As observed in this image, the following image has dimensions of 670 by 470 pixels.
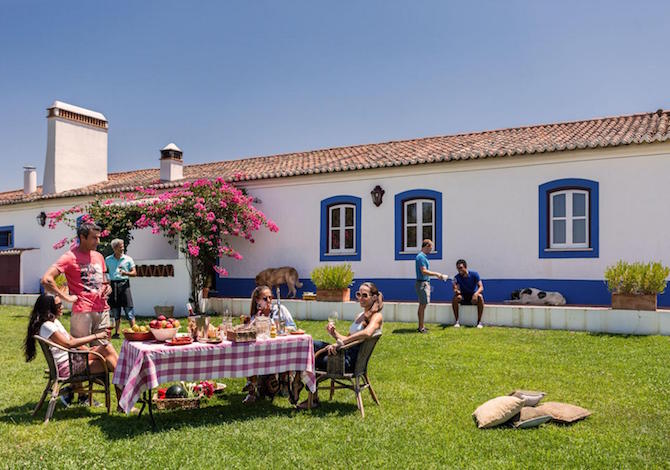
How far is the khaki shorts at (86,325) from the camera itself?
6.40m

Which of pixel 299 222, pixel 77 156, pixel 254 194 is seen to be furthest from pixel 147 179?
pixel 299 222

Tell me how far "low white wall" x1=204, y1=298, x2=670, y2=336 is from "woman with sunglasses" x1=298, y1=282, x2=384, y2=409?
570 centimetres

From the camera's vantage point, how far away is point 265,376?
22.7 feet

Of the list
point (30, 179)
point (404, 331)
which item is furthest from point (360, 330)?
point (30, 179)

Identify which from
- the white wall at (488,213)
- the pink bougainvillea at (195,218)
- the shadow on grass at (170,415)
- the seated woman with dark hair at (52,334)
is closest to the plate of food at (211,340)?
the shadow on grass at (170,415)

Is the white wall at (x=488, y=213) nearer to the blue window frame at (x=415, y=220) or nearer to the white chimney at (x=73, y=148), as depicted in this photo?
the blue window frame at (x=415, y=220)

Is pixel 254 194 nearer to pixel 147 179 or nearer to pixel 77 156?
pixel 147 179

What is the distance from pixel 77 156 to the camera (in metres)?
22.0

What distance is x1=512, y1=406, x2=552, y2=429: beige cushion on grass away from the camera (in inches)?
226

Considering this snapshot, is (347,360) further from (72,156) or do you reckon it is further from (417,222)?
(72,156)

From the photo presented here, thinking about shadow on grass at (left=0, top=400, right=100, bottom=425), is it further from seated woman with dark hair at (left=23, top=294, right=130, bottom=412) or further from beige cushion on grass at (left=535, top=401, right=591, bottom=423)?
beige cushion on grass at (left=535, top=401, right=591, bottom=423)

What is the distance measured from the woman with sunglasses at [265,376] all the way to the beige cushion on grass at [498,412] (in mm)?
2148

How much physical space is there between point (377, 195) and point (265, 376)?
887cm

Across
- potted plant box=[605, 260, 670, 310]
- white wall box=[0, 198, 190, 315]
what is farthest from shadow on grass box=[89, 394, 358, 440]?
white wall box=[0, 198, 190, 315]
